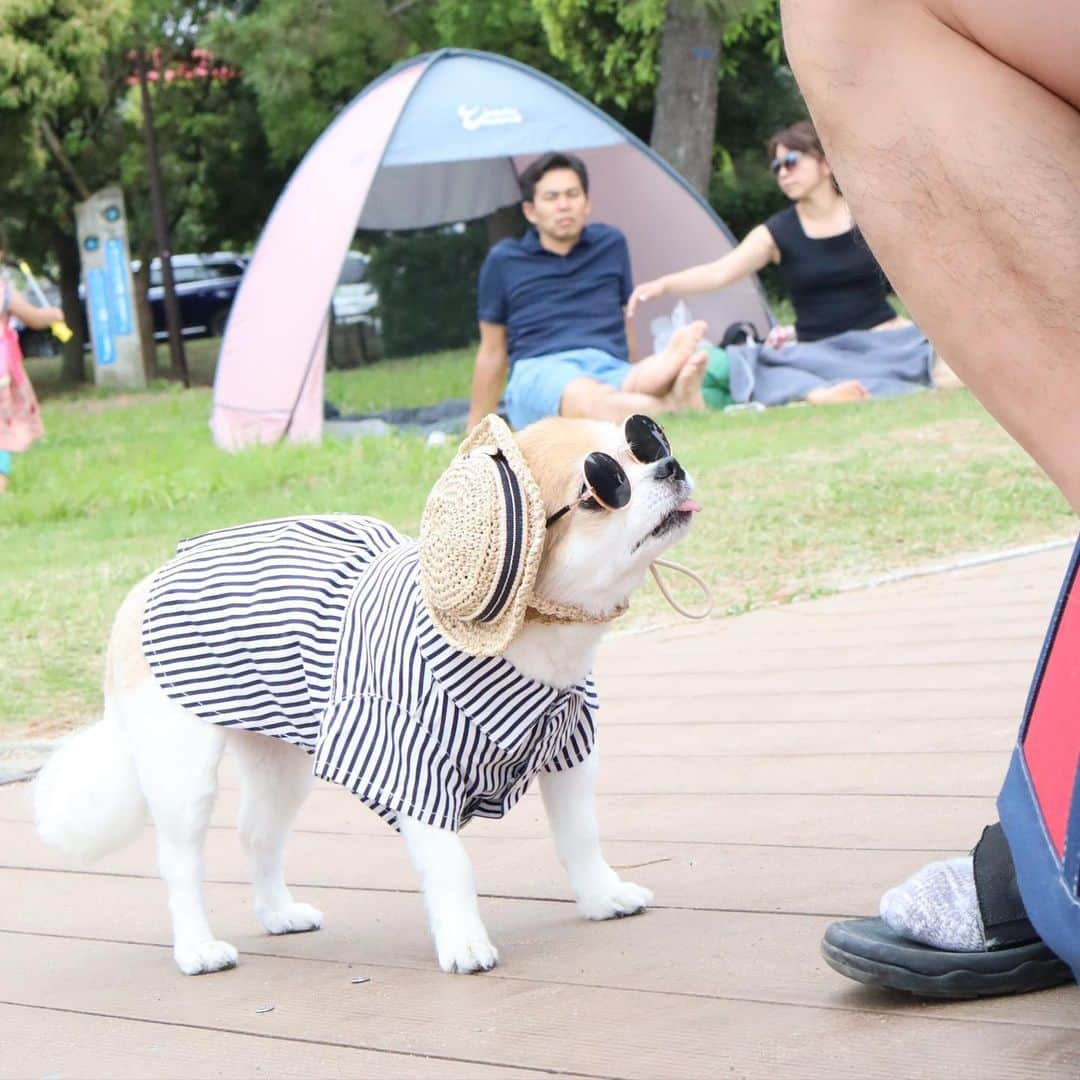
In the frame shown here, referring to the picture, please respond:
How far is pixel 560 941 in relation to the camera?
2311mm

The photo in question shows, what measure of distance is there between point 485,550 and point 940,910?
0.66m

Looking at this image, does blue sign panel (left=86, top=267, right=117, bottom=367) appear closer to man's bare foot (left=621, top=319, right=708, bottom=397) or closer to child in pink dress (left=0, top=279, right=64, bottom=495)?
child in pink dress (left=0, top=279, right=64, bottom=495)

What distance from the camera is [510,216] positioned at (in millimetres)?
14414

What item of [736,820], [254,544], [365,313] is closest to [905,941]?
[736,820]

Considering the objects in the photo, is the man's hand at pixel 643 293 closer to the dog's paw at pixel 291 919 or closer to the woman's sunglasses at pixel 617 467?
the dog's paw at pixel 291 919

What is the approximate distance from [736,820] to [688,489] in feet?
2.48

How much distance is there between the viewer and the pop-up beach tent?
32.5 feet

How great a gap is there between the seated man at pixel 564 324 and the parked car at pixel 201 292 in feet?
54.0

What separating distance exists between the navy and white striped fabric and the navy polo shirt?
5889mm

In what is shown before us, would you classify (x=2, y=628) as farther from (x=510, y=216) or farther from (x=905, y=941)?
(x=510, y=216)

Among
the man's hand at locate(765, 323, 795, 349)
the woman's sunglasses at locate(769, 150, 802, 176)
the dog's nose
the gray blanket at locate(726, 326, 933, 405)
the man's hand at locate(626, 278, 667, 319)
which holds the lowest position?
the gray blanket at locate(726, 326, 933, 405)

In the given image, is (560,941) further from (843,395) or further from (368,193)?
(368,193)

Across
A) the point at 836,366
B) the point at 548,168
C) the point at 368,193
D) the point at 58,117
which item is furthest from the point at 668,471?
the point at 58,117

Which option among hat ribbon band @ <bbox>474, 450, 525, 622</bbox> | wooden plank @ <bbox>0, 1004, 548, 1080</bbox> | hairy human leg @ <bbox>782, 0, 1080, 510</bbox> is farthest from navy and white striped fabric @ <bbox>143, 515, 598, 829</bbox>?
hairy human leg @ <bbox>782, 0, 1080, 510</bbox>
